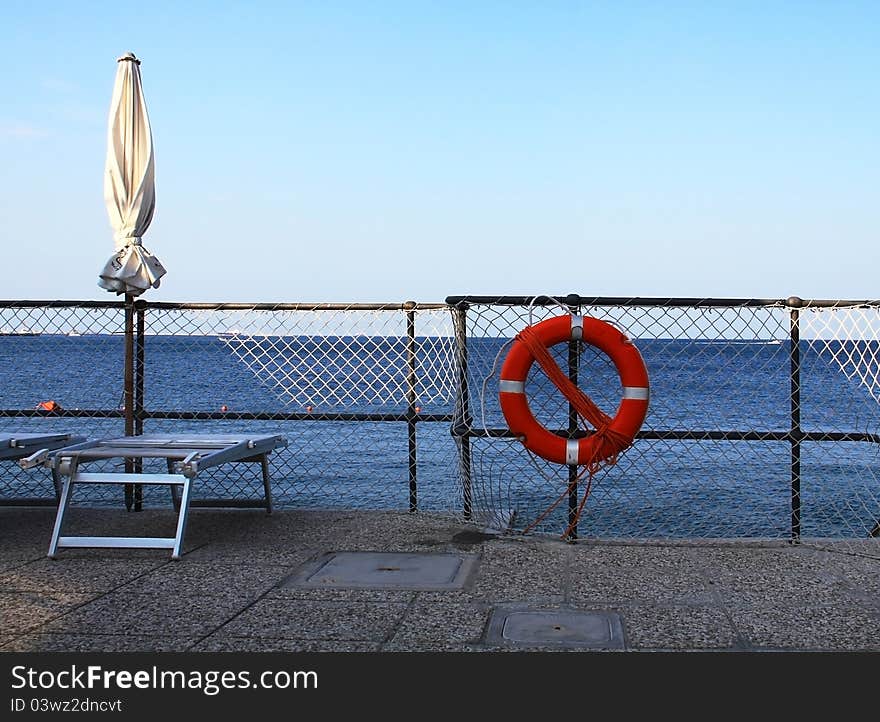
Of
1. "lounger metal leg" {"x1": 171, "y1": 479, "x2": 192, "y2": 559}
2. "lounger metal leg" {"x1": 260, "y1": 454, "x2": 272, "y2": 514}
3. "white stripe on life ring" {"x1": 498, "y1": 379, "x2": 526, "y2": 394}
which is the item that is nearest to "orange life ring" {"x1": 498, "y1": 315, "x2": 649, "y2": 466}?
"white stripe on life ring" {"x1": 498, "y1": 379, "x2": 526, "y2": 394}

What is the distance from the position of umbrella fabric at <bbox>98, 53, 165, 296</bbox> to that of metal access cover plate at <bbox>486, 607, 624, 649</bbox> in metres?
3.33

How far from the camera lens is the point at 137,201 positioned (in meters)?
5.80

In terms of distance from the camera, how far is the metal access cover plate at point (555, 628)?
131 inches

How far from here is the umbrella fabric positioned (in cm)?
577

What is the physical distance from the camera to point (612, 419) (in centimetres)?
505

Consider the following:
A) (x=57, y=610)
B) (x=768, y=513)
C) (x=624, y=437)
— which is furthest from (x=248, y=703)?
(x=768, y=513)

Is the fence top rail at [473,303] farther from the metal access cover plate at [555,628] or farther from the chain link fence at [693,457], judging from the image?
the metal access cover plate at [555,628]

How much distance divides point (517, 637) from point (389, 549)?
1643mm

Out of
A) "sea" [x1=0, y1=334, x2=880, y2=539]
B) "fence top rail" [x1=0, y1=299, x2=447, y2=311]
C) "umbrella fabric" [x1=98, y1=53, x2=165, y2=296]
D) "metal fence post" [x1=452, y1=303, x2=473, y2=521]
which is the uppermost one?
"umbrella fabric" [x1=98, y1=53, x2=165, y2=296]

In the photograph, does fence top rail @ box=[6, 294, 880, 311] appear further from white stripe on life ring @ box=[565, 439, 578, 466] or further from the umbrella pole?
white stripe on life ring @ box=[565, 439, 578, 466]

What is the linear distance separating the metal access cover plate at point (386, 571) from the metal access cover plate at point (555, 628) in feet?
1.67

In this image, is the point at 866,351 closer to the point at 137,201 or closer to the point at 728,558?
the point at 728,558

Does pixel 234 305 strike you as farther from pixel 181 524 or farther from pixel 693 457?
pixel 693 457

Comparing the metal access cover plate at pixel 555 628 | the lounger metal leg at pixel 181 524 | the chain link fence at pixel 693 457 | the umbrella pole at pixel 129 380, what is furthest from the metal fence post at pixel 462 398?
the umbrella pole at pixel 129 380
